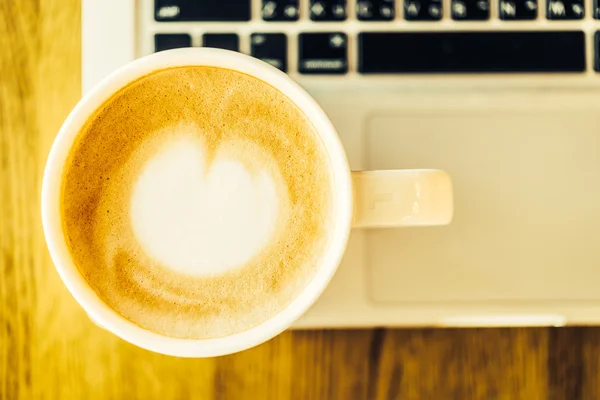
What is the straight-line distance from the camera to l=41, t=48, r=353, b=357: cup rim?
0.33m

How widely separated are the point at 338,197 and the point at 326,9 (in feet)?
0.42

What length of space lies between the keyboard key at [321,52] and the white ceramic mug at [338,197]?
5cm

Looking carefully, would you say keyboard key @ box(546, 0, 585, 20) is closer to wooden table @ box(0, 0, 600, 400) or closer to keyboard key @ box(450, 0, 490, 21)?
keyboard key @ box(450, 0, 490, 21)

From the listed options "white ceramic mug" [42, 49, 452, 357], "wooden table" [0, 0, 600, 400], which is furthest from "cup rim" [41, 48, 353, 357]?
"wooden table" [0, 0, 600, 400]

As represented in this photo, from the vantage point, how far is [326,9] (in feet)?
1.26

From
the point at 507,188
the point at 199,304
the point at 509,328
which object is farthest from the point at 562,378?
the point at 199,304

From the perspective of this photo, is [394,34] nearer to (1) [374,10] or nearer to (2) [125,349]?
(1) [374,10]

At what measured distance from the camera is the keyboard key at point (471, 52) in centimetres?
39

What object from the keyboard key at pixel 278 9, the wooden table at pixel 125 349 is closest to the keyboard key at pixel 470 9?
the keyboard key at pixel 278 9

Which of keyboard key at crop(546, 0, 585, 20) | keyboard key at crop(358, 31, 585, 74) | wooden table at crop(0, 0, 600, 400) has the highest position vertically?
keyboard key at crop(546, 0, 585, 20)

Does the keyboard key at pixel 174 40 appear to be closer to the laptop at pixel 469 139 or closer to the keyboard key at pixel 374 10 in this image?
the laptop at pixel 469 139

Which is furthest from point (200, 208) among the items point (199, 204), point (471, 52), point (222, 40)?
point (471, 52)

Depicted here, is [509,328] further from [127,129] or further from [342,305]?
[127,129]

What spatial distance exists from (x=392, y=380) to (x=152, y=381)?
0.61 ft
